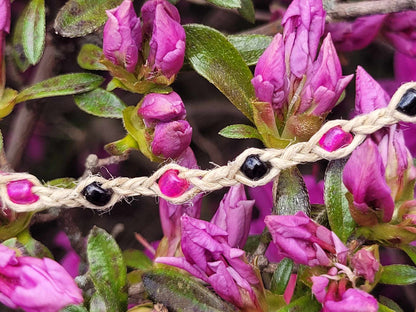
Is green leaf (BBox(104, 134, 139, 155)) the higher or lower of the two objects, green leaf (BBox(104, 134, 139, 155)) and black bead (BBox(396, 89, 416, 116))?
the lower

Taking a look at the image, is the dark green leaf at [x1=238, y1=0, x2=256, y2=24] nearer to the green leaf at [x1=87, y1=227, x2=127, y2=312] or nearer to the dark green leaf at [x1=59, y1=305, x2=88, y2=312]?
the green leaf at [x1=87, y1=227, x2=127, y2=312]

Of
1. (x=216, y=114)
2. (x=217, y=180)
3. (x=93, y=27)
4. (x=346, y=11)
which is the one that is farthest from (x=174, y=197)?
(x=216, y=114)

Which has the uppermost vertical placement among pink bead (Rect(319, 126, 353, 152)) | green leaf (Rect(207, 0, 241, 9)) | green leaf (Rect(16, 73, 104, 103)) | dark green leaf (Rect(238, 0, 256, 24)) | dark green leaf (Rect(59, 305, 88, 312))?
green leaf (Rect(207, 0, 241, 9))

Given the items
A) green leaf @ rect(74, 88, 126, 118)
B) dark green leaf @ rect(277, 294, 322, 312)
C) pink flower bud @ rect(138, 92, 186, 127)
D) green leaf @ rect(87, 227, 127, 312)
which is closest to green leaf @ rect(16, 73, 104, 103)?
green leaf @ rect(74, 88, 126, 118)

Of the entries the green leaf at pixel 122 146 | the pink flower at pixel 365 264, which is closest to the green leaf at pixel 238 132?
the green leaf at pixel 122 146

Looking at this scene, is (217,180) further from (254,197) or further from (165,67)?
(254,197)

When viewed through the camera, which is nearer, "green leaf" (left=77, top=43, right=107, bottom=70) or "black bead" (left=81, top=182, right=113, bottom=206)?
"black bead" (left=81, top=182, right=113, bottom=206)
